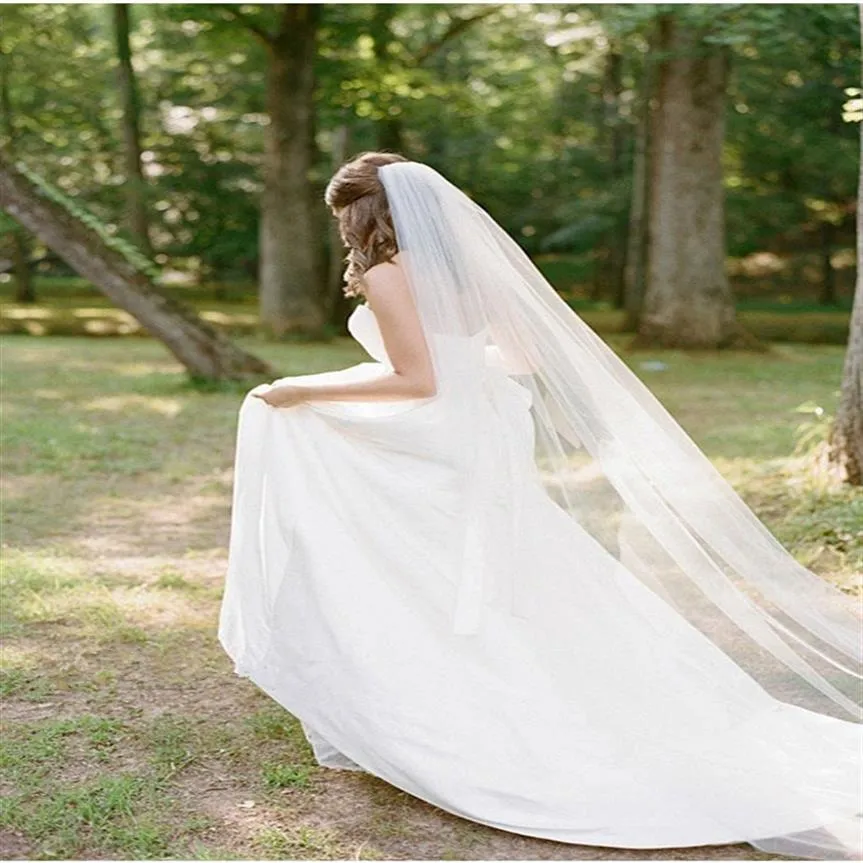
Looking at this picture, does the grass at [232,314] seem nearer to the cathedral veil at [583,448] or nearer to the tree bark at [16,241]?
the tree bark at [16,241]

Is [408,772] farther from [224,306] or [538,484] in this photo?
[224,306]

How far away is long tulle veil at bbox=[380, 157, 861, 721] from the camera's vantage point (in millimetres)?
4004

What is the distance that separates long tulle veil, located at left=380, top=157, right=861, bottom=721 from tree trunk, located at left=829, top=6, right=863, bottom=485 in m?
2.97

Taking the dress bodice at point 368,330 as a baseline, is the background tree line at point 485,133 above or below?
above

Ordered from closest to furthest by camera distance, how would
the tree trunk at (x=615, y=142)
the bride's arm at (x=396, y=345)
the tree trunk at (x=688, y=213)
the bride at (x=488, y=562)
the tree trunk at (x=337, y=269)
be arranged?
the bride at (x=488, y=562)
the bride's arm at (x=396, y=345)
the tree trunk at (x=688, y=213)
the tree trunk at (x=337, y=269)
the tree trunk at (x=615, y=142)

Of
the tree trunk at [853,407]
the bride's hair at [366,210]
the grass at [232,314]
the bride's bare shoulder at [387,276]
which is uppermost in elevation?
the bride's hair at [366,210]

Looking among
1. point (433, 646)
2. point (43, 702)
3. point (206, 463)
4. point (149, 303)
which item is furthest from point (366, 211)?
point (149, 303)

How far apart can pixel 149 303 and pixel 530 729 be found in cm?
886

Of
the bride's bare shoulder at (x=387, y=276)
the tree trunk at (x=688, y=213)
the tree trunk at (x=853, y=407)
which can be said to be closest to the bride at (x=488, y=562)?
the bride's bare shoulder at (x=387, y=276)

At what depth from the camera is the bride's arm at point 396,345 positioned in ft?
13.0

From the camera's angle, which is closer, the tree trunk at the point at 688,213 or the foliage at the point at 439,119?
the tree trunk at the point at 688,213

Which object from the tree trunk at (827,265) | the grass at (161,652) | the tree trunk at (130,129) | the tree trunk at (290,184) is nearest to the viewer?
the grass at (161,652)

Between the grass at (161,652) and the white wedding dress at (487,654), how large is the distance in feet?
0.57

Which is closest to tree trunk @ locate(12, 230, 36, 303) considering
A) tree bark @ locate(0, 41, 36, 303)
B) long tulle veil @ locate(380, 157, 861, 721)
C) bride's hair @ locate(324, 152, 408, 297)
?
tree bark @ locate(0, 41, 36, 303)
